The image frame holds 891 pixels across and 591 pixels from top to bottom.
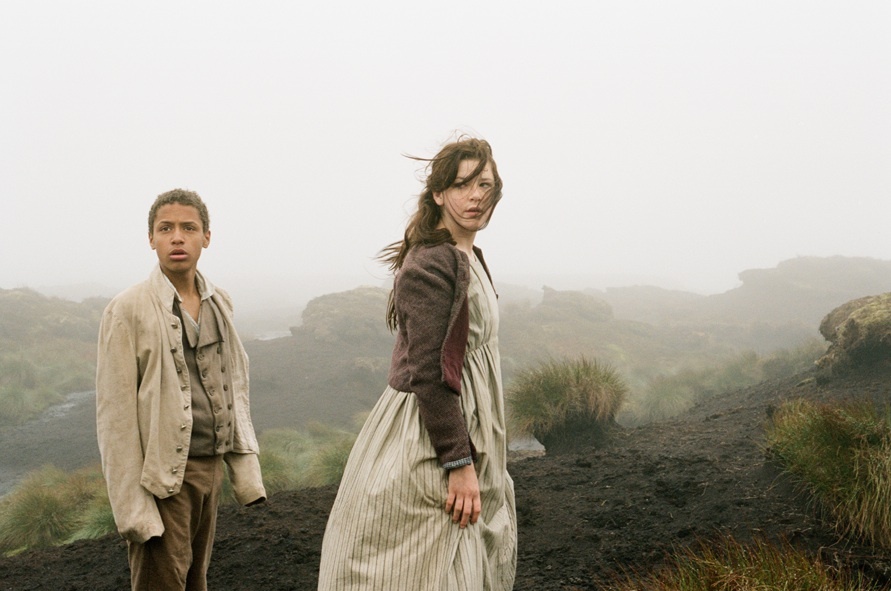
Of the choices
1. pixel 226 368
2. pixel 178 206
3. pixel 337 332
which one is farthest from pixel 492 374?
pixel 337 332

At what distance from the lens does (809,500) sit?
4.45 meters

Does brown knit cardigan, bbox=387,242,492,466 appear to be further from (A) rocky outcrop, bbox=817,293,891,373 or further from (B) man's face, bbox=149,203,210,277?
(A) rocky outcrop, bbox=817,293,891,373

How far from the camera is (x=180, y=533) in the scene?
8.64ft

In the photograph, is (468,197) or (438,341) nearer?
(438,341)

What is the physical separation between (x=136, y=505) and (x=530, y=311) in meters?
22.3

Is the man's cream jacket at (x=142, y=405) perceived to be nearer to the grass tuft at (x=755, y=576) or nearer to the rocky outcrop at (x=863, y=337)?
the grass tuft at (x=755, y=576)

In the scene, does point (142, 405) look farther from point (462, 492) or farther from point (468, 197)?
point (468, 197)

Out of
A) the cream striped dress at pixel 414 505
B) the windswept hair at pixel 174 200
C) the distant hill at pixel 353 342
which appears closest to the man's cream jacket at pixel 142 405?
the windswept hair at pixel 174 200

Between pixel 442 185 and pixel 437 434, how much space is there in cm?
75

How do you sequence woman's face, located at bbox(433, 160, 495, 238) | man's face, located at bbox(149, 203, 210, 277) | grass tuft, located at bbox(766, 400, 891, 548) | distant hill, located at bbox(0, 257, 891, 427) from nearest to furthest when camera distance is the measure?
1. woman's face, located at bbox(433, 160, 495, 238)
2. man's face, located at bbox(149, 203, 210, 277)
3. grass tuft, located at bbox(766, 400, 891, 548)
4. distant hill, located at bbox(0, 257, 891, 427)

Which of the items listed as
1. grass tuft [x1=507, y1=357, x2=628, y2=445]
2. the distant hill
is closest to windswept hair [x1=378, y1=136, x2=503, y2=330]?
grass tuft [x1=507, y1=357, x2=628, y2=445]

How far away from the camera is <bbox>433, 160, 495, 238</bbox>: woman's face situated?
2244 mm

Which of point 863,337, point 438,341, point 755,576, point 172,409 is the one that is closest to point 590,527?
point 755,576

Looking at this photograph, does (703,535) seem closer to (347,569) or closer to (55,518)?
(347,569)
